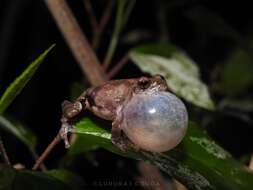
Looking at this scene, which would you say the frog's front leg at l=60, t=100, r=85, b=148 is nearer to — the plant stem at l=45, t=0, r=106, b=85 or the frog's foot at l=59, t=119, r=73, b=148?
the frog's foot at l=59, t=119, r=73, b=148

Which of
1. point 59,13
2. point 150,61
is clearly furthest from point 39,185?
point 150,61

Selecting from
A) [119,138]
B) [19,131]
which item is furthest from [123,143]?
[19,131]

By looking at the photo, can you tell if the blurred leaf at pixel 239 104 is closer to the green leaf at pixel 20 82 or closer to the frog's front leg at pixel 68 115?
the frog's front leg at pixel 68 115

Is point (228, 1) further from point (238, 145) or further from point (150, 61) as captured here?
point (150, 61)

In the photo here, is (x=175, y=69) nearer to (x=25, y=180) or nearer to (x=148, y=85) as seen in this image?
(x=148, y=85)

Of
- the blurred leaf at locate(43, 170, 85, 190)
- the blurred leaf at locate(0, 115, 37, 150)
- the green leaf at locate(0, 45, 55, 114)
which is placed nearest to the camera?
the green leaf at locate(0, 45, 55, 114)

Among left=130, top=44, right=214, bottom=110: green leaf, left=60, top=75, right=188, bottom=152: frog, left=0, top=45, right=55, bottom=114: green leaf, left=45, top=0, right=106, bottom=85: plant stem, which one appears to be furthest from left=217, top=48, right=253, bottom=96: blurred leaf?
left=0, top=45, right=55, bottom=114: green leaf
